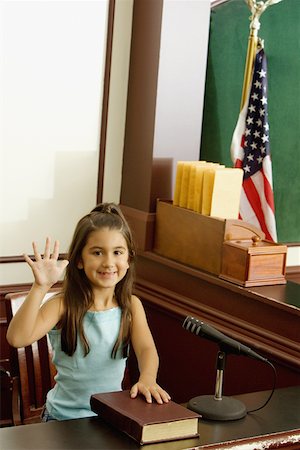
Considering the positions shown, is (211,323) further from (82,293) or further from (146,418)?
(146,418)

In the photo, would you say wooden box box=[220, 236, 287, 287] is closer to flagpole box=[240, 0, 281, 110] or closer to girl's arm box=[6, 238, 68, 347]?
girl's arm box=[6, 238, 68, 347]

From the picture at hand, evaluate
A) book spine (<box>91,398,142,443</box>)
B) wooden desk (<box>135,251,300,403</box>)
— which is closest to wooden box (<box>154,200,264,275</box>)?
wooden desk (<box>135,251,300,403</box>)

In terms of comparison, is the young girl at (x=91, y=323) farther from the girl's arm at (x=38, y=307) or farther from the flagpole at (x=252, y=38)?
the flagpole at (x=252, y=38)

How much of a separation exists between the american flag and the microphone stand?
2.46 m

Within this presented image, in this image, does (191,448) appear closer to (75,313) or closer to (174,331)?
(75,313)

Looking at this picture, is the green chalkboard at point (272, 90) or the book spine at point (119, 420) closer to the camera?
the book spine at point (119, 420)

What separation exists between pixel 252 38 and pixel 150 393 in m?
2.83

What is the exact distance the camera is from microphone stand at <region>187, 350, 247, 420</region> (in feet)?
8.84

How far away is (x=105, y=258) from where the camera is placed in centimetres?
307

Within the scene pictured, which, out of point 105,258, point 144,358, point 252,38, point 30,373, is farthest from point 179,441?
point 252,38

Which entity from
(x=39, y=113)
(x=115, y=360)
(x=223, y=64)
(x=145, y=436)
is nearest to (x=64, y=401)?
(x=115, y=360)

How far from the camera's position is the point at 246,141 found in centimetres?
523

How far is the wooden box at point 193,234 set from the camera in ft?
13.5

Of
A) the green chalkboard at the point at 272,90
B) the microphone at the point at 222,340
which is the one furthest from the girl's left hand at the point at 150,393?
the green chalkboard at the point at 272,90
